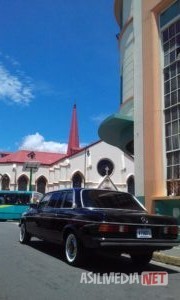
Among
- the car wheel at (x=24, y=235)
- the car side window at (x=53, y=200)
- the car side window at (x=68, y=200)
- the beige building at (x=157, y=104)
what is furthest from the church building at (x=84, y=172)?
the car side window at (x=68, y=200)

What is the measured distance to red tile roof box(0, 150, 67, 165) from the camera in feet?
229

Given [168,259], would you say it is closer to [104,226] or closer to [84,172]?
[104,226]

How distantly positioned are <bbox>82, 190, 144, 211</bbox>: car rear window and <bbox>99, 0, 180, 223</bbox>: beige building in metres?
6.15

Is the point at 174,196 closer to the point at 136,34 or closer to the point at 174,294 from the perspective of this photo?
the point at 136,34

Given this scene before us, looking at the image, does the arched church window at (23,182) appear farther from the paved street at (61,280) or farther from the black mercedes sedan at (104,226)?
the black mercedes sedan at (104,226)

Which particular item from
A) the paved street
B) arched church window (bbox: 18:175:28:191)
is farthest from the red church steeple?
the paved street

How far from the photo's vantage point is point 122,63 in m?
22.4

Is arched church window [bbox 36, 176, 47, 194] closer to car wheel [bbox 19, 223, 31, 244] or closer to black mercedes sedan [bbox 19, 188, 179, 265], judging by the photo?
car wheel [bbox 19, 223, 31, 244]

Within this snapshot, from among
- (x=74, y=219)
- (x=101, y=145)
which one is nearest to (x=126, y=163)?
(x=101, y=145)

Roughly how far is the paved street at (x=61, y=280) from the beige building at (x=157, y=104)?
6.87 metres

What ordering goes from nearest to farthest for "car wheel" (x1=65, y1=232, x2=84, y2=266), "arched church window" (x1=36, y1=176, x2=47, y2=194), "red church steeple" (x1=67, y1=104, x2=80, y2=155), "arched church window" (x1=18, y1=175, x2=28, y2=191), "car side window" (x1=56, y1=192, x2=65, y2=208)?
"car wheel" (x1=65, y1=232, x2=84, y2=266) → "car side window" (x1=56, y1=192, x2=65, y2=208) → "arched church window" (x1=18, y1=175, x2=28, y2=191) → "arched church window" (x1=36, y1=176, x2=47, y2=194) → "red church steeple" (x1=67, y1=104, x2=80, y2=155)

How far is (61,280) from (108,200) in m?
2.71

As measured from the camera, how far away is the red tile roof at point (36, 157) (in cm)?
6970

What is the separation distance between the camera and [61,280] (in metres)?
7.15
